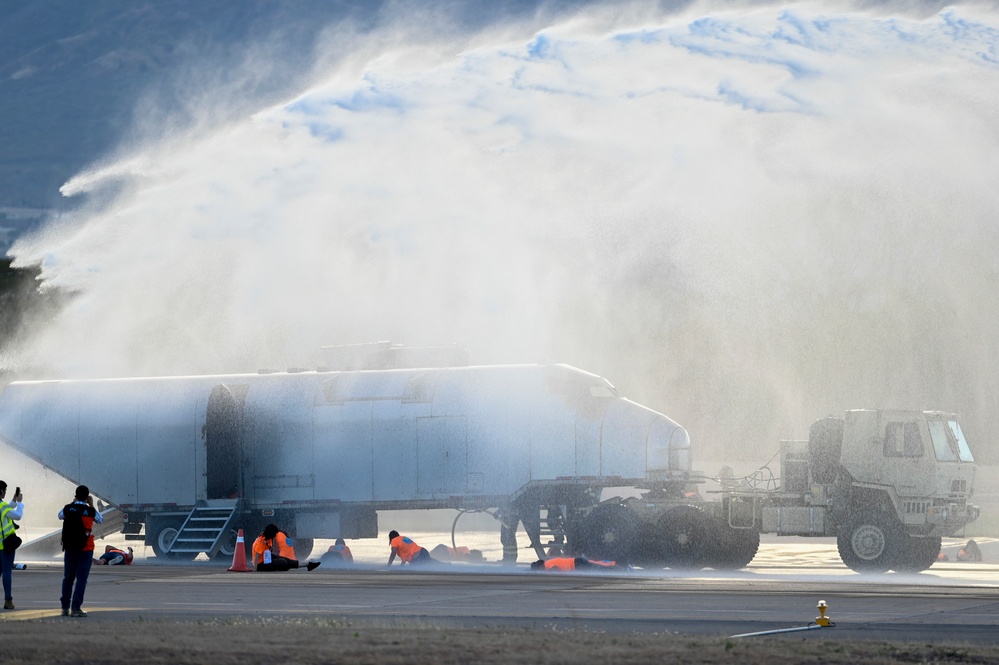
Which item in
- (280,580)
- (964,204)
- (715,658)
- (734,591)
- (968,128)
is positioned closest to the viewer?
(715,658)

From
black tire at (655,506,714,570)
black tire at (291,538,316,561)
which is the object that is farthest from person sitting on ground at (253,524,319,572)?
black tire at (655,506,714,570)

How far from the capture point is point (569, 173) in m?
43.5

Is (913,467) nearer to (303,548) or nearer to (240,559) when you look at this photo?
(240,559)

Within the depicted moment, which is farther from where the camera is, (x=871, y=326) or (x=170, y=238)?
(x=871, y=326)

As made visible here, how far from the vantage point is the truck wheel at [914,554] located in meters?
29.2

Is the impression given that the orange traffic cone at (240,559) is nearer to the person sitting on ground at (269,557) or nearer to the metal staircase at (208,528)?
the person sitting on ground at (269,557)

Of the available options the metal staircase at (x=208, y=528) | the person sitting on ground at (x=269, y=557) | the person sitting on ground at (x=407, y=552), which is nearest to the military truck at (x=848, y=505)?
the person sitting on ground at (x=407, y=552)

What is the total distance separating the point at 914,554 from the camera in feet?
96.0

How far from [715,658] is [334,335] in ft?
104

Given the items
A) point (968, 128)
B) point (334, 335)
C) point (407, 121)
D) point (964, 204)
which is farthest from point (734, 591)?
point (964, 204)

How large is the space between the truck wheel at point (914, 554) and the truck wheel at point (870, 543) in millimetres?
122

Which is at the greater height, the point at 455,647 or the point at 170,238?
the point at 170,238

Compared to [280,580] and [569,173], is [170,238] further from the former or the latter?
[280,580]

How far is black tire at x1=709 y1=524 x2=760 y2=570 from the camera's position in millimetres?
30406
